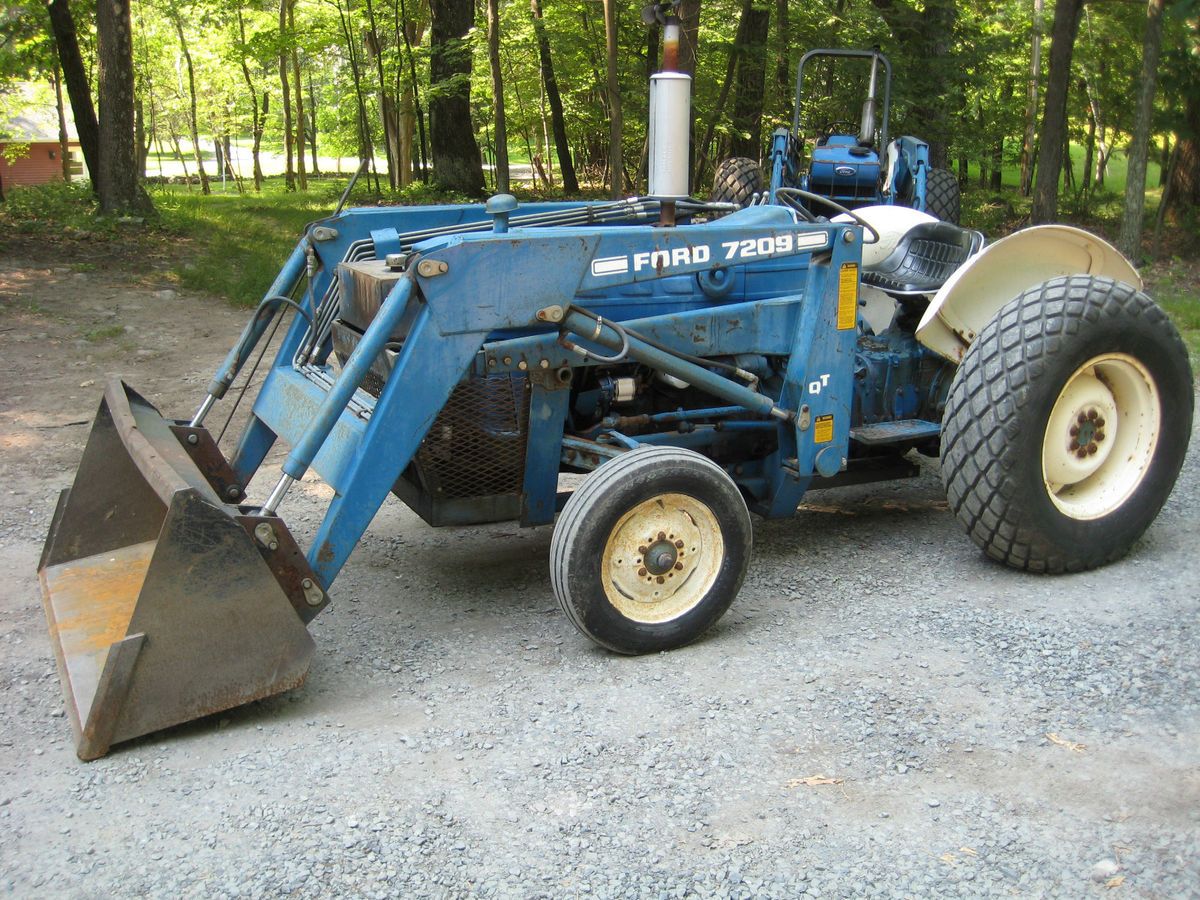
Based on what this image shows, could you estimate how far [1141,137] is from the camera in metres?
13.7

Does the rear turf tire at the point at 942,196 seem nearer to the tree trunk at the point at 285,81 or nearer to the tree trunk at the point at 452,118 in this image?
the tree trunk at the point at 452,118

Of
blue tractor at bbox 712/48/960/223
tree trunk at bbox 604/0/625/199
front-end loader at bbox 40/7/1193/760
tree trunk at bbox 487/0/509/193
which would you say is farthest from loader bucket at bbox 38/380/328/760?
tree trunk at bbox 487/0/509/193

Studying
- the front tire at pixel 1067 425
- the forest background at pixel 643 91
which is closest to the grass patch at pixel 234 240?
the forest background at pixel 643 91

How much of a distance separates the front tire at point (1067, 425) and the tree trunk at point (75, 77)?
13692 millimetres

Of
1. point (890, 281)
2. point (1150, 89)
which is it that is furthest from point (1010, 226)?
point (890, 281)

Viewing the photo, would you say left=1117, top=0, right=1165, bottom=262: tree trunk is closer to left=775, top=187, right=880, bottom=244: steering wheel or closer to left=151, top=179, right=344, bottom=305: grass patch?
left=775, top=187, right=880, bottom=244: steering wheel

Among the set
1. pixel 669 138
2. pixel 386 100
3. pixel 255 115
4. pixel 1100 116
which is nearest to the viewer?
pixel 669 138

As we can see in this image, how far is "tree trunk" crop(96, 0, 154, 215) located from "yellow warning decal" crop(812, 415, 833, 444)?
37.2ft

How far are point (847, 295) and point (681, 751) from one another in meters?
2.20

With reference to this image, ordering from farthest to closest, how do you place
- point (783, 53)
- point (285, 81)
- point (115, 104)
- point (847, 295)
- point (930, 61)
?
point (285, 81) < point (783, 53) < point (930, 61) < point (115, 104) < point (847, 295)

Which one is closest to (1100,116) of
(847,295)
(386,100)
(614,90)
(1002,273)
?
(386,100)

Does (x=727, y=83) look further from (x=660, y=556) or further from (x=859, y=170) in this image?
(x=660, y=556)

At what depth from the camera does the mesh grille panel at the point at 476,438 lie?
4539 millimetres

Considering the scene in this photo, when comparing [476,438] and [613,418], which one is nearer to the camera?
[476,438]
